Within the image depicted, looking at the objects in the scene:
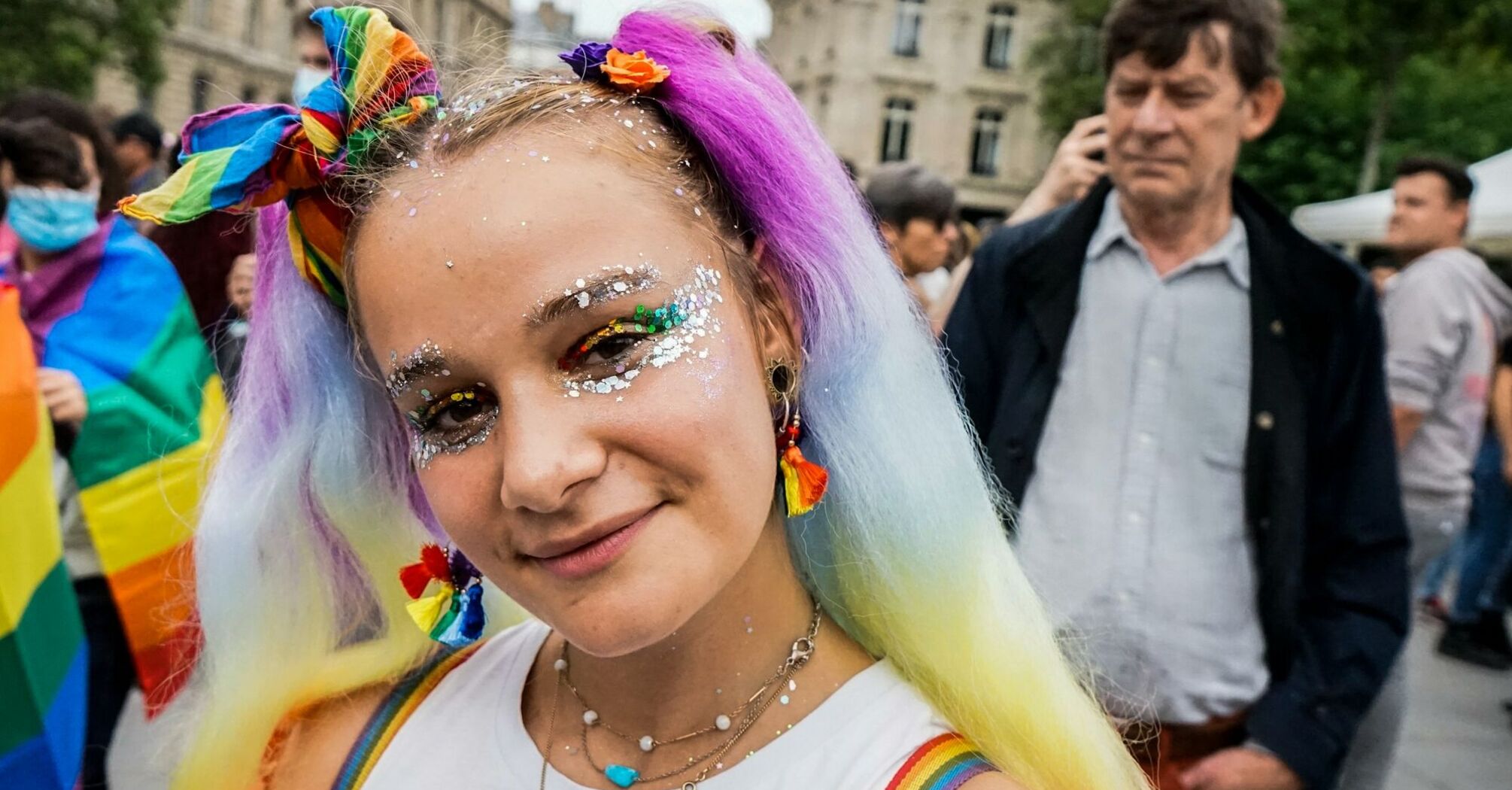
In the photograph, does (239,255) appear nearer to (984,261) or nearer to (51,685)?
(51,685)

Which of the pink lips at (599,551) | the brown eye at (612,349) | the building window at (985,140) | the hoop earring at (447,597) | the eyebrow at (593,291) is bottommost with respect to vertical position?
the building window at (985,140)

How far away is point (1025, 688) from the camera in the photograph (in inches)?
48.3

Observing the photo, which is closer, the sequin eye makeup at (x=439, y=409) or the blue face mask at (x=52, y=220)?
the sequin eye makeup at (x=439, y=409)

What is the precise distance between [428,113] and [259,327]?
0.37 meters

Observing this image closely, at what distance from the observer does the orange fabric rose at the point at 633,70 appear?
1147mm

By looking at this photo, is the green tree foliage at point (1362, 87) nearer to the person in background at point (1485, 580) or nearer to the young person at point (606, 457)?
the person in background at point (1485, 580)

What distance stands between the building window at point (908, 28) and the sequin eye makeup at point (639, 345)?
33.2 meters

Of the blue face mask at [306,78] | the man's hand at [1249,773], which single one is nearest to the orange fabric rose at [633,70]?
the man's hand at [1249,773]

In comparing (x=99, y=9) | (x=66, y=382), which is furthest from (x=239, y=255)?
(x=99, y=9)

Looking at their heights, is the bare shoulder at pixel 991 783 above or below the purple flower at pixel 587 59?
below

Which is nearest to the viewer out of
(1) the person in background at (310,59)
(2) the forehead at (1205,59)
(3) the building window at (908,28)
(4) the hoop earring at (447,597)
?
(4) the hoop earring at (447,597)

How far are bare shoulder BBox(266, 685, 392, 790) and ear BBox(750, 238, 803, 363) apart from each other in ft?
2.15

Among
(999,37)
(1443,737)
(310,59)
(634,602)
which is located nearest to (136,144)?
(310,59)

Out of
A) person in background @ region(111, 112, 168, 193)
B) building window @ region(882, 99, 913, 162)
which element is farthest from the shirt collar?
building window @ region(882, 99, 913, 162)
